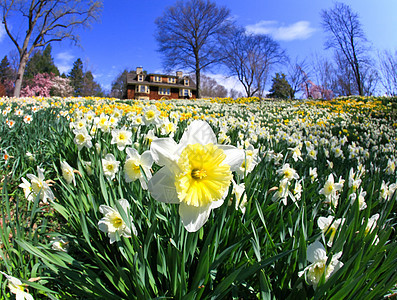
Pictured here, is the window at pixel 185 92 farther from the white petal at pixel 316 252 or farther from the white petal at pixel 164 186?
the white petal at pixel 164 186

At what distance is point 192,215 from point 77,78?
187ft

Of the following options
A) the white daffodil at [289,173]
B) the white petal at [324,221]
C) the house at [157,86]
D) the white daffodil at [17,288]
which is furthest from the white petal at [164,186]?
the house at [157,86]

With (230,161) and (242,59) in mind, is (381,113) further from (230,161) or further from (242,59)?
(242,59)

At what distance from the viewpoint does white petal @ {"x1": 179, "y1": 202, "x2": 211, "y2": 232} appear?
71cm

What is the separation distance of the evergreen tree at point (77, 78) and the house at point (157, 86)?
9.60 meters

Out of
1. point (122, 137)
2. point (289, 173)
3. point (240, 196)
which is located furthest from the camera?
point (122, 137)

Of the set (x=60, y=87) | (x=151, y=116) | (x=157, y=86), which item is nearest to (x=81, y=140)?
(x=151, y=116)

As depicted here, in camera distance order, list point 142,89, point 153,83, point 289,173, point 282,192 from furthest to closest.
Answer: point 153,83 → point 142,89 → point 289,173 → point 282,192

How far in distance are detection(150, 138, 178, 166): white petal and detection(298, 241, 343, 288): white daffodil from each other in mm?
677

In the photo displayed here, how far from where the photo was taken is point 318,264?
3.05ft

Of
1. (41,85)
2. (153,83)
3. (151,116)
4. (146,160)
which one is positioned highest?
(153,83)

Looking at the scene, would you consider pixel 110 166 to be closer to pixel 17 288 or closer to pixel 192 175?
pixel 17 288

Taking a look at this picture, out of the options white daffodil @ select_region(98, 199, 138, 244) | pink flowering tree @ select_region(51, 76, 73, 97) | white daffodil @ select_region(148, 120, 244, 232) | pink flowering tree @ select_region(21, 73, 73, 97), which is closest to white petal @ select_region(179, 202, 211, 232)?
white daffodil @ select_region(148, 120, 244, 232)

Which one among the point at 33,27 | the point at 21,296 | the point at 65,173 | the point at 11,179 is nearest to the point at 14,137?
the point at 11,179
